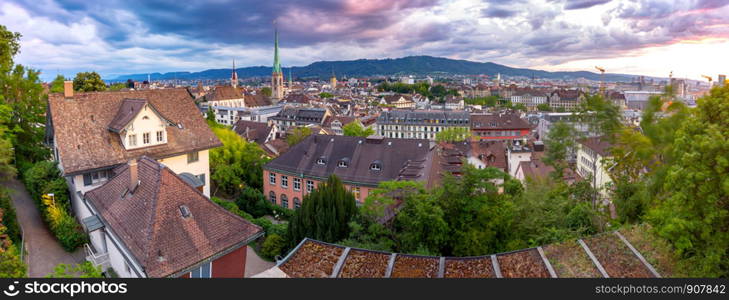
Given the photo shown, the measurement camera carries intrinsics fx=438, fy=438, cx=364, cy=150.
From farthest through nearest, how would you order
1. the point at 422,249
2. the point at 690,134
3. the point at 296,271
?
the point at 422,249 → the point at 296,271 → the point at 690,134

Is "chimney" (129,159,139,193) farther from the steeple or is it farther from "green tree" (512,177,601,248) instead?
the steeple

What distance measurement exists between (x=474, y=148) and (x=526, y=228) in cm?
3945

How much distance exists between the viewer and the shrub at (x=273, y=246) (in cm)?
2706

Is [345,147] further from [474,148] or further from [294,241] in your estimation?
[474,148]

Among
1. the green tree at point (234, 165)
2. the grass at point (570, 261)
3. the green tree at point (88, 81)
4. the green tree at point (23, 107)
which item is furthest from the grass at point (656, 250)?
the green tree at point (88, 81)

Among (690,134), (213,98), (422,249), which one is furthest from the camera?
(213,98)

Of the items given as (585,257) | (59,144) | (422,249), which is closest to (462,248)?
(422,249)

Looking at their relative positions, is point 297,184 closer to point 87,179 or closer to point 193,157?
point 193,157

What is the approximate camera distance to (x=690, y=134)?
37.0 ft

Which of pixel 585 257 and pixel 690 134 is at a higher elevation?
pixel 690 134

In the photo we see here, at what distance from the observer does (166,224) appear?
53.9ft

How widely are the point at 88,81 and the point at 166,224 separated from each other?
39.2 metres

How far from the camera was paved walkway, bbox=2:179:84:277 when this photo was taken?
1988 centimetres
